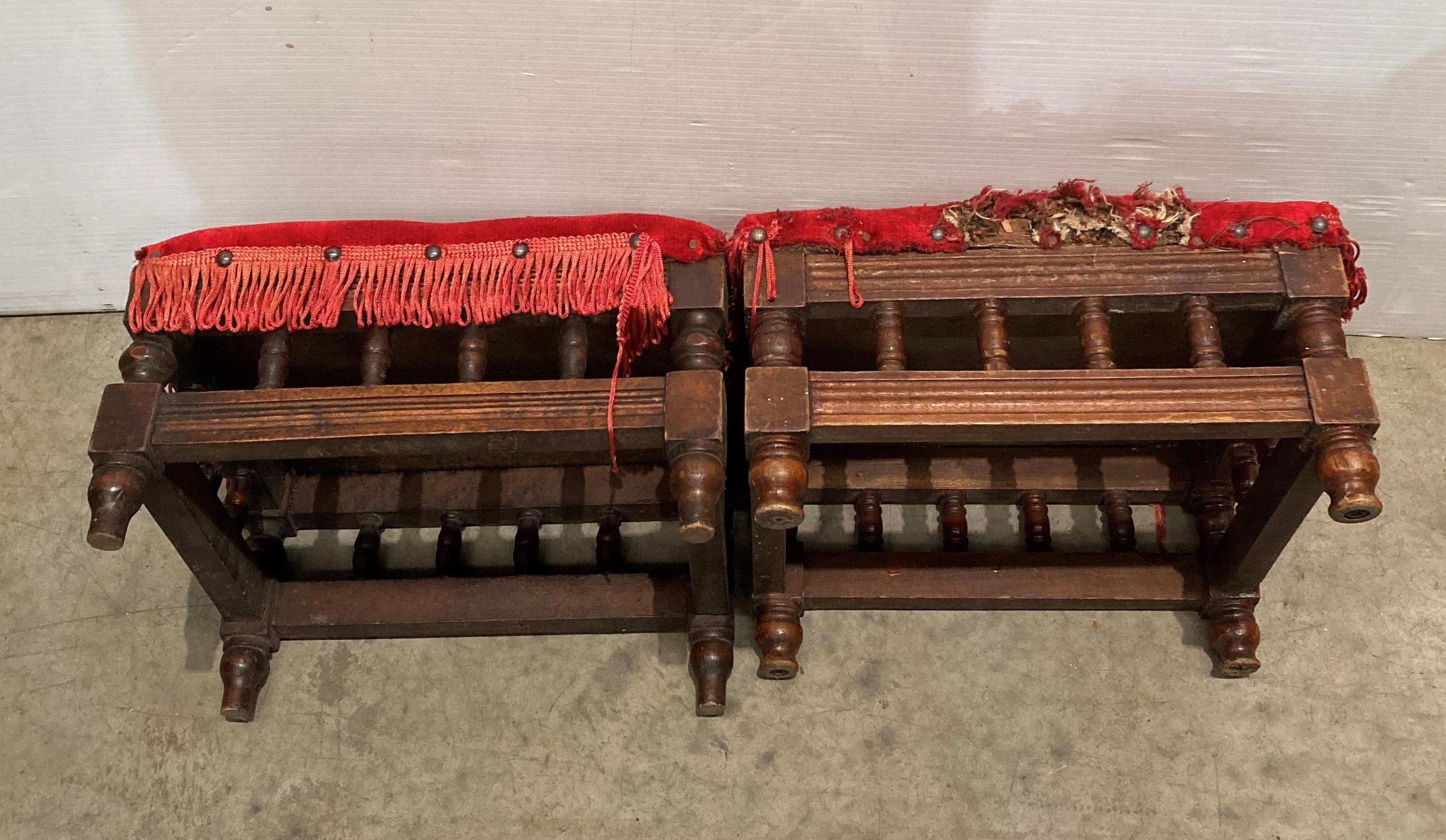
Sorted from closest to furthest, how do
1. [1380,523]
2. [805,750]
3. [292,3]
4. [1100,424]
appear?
1. [1100,424]
2. [292,3]
3. [805,750]
4. [1380,523]

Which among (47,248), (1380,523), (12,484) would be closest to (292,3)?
(47,248)

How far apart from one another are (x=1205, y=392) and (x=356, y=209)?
149 cm

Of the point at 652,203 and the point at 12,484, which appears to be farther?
the point at 12,484

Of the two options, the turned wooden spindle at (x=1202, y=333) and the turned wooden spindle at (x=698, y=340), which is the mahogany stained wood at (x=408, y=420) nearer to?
the turned wooden spindle at (x=698, y=340)

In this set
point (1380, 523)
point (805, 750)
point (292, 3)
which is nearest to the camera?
point (292, 3)

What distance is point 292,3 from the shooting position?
179 cm

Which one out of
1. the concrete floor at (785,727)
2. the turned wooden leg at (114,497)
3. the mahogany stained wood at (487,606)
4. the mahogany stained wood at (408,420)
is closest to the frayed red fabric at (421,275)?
the mahogany stained wood at (408,420)

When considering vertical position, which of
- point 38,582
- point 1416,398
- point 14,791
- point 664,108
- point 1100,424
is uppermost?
point 664,108

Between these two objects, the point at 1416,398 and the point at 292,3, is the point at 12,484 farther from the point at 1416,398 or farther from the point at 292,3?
the point at 1416,398

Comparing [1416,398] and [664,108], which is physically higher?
[664,108]

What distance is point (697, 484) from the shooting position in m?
1.62

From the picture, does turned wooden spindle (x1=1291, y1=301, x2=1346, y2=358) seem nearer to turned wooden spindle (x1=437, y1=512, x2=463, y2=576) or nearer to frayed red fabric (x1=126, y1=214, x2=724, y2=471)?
frayed red fabric (x1=126, y1=214, x2=724, y2=471)

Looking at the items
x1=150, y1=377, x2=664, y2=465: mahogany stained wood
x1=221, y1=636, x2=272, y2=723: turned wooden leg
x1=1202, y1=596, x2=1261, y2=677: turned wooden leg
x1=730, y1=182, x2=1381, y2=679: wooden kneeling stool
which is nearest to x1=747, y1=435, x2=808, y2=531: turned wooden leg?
x1=730, y1=182, x2=1381, y2=679: wooden kneeling stool

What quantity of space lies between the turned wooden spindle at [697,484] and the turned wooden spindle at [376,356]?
0.52m
